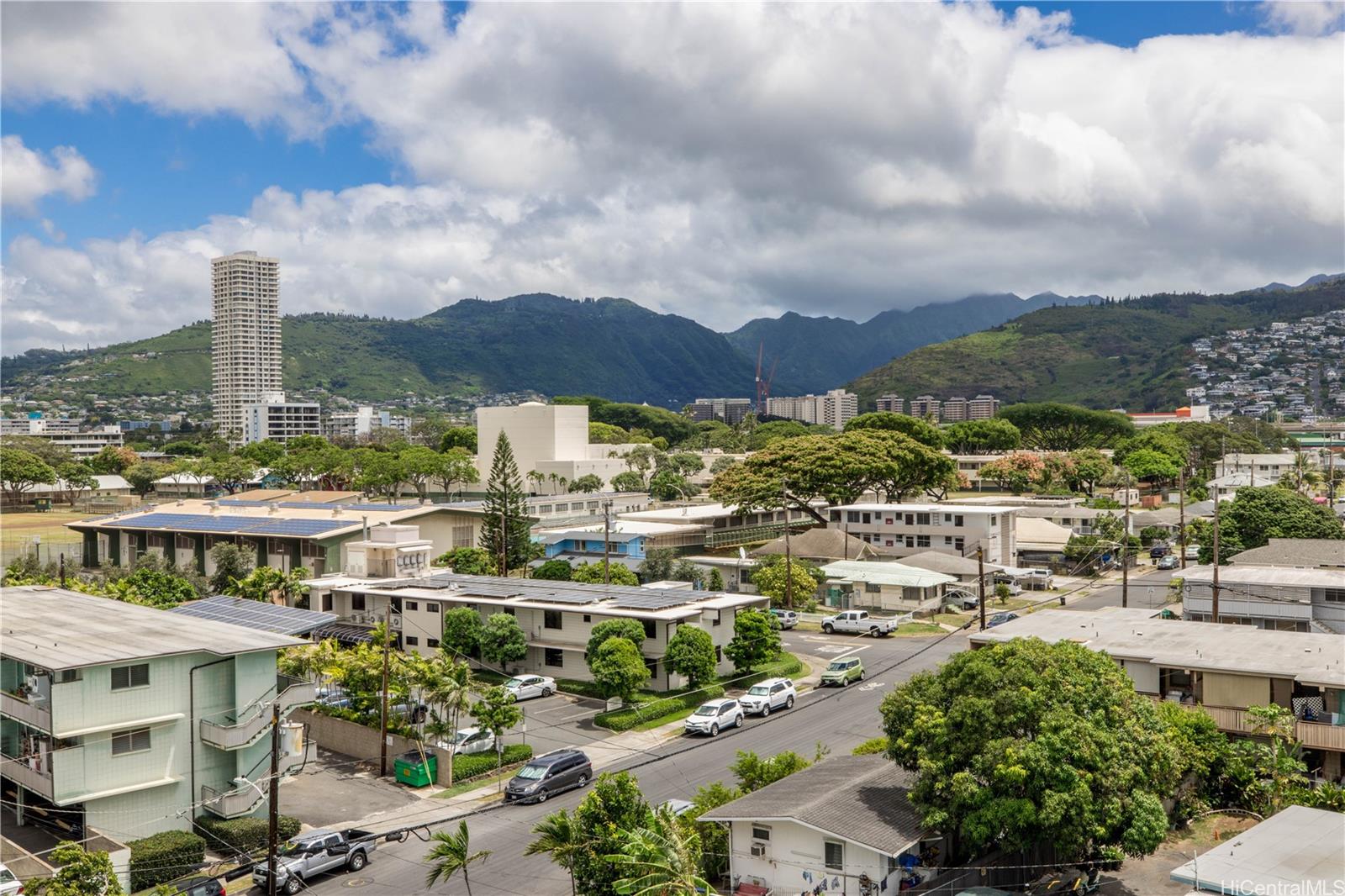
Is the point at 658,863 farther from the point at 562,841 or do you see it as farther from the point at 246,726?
the point at 246,726

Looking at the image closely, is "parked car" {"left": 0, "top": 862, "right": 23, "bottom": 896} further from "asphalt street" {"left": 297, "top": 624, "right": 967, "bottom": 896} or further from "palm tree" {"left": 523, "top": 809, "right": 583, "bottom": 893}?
"palm tree" {"left": 523, "top": 809, "right": 583, "bottom": 893}

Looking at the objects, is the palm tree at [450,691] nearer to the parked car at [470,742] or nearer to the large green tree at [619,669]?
the parked car at [470,742]

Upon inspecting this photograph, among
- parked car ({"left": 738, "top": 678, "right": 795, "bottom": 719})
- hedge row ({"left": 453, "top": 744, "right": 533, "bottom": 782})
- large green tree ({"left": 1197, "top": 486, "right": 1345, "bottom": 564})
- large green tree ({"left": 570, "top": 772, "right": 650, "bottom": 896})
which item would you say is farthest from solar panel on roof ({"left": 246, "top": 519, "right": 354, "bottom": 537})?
large green tree ({"left": 1197, "top": 486, "right": 1345, "bottom": 564})

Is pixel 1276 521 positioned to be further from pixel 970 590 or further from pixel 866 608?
pixel 866 608

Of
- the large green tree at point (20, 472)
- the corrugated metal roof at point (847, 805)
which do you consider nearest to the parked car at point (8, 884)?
the corrugated metal roof at point (847, 805)

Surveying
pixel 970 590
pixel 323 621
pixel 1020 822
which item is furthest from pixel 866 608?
pixel 1020 822

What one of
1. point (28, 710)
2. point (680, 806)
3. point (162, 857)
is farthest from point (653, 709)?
point (28, 710)

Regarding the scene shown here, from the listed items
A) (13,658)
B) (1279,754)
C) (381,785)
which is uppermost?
(13,658)
